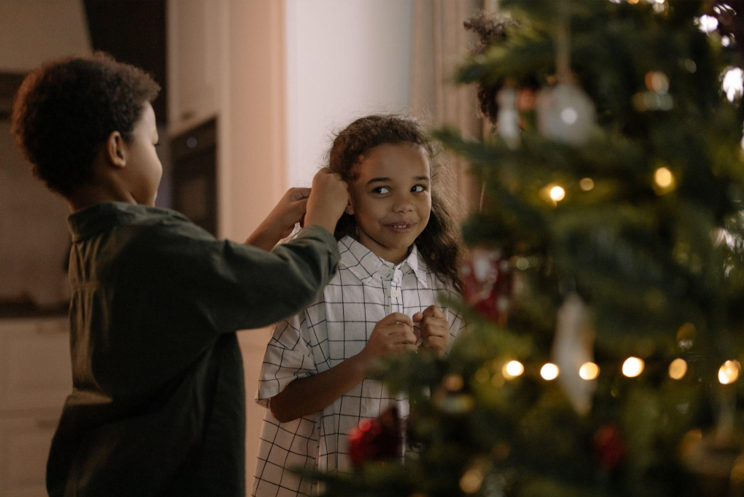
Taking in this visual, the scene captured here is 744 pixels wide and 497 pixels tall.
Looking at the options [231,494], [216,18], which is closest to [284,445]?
[231,494]

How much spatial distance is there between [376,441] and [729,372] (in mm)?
326

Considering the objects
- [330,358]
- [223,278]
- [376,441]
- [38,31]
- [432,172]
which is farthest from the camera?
[38,31]

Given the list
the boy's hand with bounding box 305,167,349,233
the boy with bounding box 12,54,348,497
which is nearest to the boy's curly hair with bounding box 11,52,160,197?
the boy with bounding box 12,54,348,497

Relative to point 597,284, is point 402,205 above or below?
above

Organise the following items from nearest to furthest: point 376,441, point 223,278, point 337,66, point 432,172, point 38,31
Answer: point 376,441 → point 223,278 → point 432,172 → point 337,66 → point 38,31

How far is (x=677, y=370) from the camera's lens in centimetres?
58

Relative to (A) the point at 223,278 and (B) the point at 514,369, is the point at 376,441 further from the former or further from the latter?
(A) the point at 223,278

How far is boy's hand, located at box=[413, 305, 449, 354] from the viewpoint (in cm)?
108

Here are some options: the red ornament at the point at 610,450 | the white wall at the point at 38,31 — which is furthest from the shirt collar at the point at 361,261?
the white wall at the point at 38,31

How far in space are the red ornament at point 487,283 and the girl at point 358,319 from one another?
0.44m

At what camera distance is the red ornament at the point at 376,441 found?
2.00ft

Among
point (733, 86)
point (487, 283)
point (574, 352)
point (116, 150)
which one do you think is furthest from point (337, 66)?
point (574, 352)

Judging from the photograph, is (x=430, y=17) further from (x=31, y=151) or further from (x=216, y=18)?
(x=31, y=151)

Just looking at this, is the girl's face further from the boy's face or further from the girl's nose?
the boy's face
